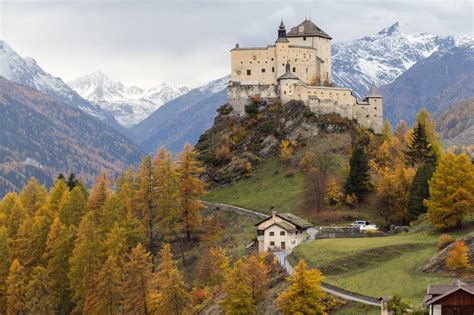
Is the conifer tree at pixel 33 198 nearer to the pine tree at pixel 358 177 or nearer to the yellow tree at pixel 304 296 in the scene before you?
the pine tree at pixel 358 177

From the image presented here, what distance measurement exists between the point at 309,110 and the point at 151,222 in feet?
147

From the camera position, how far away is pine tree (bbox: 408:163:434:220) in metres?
111

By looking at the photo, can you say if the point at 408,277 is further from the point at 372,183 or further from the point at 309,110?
the point at 309,110

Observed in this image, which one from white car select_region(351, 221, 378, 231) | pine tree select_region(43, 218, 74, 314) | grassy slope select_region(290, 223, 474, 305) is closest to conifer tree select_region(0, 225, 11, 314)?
pine tree select_region(43, 218, 74, 314)

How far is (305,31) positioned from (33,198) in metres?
63.9

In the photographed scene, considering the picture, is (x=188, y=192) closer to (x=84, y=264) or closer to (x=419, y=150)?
(x=84, y=264)

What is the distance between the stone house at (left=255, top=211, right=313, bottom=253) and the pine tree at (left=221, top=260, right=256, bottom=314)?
2658cm

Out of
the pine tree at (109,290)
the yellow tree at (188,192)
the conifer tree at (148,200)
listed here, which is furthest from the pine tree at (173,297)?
the yellow tree at (188,192)

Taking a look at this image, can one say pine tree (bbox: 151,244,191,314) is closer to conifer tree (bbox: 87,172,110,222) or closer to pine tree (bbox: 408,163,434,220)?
pine tree (bbox: 408,163,434,220)

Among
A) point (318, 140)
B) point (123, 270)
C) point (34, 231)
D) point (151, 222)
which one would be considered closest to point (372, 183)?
point (318, 140)

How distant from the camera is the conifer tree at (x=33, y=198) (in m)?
136

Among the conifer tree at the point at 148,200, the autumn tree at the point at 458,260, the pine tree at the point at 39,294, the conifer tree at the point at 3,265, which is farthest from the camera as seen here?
the conifer tree at the point at 148,200

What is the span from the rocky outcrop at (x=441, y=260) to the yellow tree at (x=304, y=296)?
1159 cm

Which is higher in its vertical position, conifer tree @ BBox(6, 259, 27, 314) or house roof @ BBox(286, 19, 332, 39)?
house roof @ BBox(286, 19, 332, 39)
